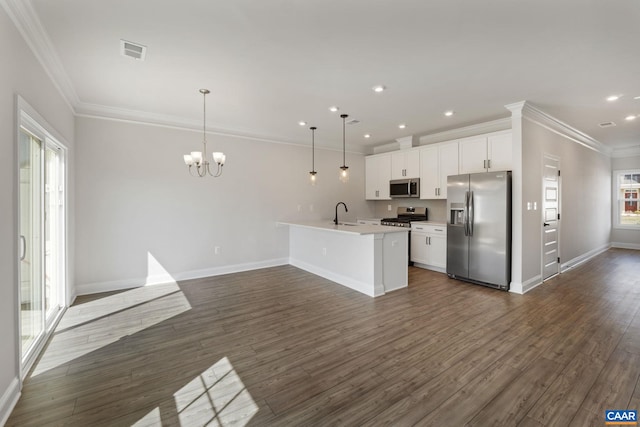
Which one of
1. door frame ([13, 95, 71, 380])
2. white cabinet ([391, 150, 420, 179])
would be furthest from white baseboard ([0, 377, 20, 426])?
white cabinet ([391, 150, 420, 179])

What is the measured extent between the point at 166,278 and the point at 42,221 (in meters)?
2.22

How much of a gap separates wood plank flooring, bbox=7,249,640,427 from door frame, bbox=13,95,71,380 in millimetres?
120

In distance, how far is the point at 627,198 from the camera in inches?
303

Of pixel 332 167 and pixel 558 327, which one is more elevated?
pixel 332 167

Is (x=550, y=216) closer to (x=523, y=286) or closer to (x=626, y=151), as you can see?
(x=523, y=286)

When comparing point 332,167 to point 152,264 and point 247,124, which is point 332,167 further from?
point 152,264

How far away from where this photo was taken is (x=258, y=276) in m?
5.20

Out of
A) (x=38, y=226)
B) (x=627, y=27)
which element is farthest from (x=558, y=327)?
(x=38, y=226)

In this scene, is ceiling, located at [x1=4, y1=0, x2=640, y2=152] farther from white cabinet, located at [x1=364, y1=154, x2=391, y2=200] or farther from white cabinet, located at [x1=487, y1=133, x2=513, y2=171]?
white cabinet, located at [x1=364, y1=154, x2=391, y2=200]

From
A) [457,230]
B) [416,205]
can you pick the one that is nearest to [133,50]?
[457,230]

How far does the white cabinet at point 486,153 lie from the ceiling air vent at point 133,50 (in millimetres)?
4931

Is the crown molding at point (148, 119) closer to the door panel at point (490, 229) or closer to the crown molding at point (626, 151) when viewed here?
the door panel at point (490, 229)

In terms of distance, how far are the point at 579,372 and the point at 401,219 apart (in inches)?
166

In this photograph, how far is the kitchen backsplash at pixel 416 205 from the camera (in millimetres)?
6148
